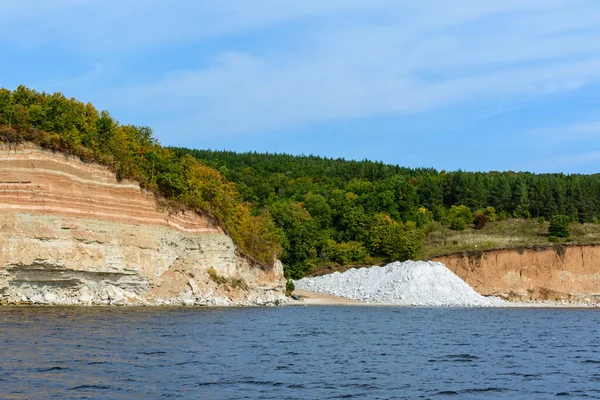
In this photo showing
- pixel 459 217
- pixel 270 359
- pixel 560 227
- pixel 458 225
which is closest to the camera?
pixel 270 359

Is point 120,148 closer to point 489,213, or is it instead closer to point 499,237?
point 499,237

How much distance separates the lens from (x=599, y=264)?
264 feet

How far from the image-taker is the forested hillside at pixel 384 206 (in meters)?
91.2

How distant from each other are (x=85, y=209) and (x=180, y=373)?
24.7m

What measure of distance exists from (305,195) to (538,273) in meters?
43.1

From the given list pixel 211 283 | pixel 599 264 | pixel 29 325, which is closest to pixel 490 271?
pixel 599 264

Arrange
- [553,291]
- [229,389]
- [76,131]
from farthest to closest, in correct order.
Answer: [553,291], [76,131], [229,389]

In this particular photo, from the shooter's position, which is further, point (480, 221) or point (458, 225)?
point (480, 221)

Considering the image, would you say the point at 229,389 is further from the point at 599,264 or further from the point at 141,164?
the point at 599,264

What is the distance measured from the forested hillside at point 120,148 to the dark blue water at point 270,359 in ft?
37.2

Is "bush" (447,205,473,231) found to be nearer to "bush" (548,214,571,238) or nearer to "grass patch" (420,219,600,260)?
"grass patch" (420,219,600,260)

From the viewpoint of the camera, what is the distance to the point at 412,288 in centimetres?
7144

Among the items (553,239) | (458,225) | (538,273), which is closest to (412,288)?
(538,273)

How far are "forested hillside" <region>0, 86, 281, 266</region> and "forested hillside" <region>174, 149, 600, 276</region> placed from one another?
22.9 meters
